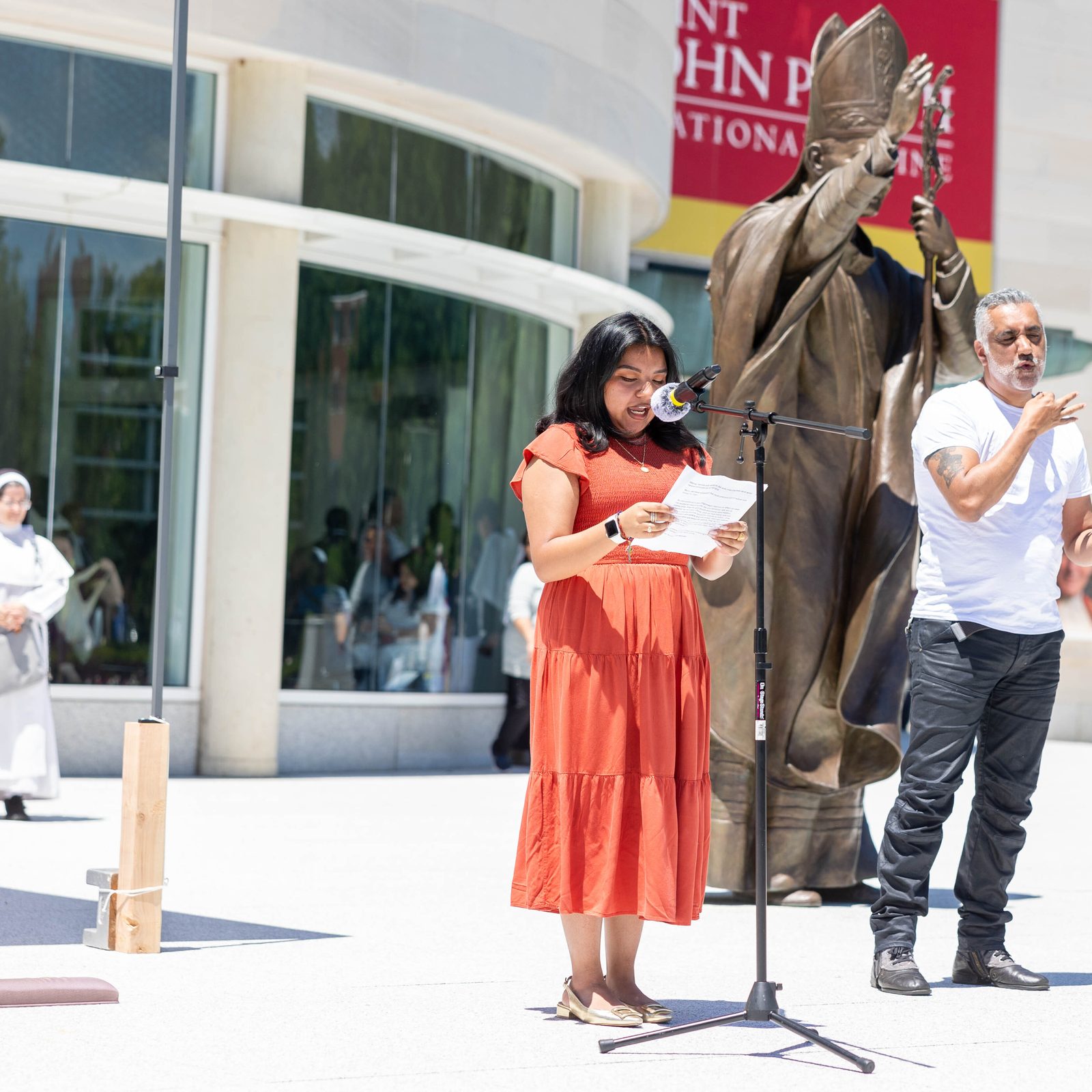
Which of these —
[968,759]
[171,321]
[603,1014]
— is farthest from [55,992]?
[968,759]

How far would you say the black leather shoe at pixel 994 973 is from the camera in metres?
5.60

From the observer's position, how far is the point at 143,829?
615 centimetres

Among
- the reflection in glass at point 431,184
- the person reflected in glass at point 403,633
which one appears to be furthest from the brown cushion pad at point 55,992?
the reflection in glass at point 431,184

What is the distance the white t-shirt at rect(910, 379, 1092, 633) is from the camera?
18.0 ft

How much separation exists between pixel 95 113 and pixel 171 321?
740cm

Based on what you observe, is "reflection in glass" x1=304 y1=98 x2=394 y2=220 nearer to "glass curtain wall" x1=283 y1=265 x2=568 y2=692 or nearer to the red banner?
"glass curtain wall" x1=283 y1=265 x2=568 y2=692

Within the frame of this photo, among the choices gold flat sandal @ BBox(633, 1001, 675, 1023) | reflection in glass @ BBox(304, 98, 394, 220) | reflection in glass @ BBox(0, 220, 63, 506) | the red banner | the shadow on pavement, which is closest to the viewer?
gold flat sandal @ BBox(633, 1001, 675, 1023)

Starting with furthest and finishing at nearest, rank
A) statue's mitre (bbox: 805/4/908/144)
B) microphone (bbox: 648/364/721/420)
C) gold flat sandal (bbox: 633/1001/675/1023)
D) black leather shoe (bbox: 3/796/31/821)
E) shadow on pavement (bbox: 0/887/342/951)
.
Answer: black leather shoe (bbox: 3/796/31/821), statue's mitre (bbox: 805/4/908/144), shadow on pavement (bbox: 0/887/342/951), gold flat sandal (bbox: 633/1001/675/1023), microphone (bbox: 648/364/721/420)

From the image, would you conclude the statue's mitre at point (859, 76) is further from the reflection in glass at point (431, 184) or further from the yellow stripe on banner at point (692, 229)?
the yellow stripe on banner at point (692, 229)

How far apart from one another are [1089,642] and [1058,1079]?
1826 centimetres

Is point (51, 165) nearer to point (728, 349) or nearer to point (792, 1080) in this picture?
point (728, 349)

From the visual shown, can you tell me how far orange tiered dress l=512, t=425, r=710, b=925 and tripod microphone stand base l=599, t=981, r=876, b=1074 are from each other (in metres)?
0.27

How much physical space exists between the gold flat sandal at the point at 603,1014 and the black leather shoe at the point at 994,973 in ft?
4.31

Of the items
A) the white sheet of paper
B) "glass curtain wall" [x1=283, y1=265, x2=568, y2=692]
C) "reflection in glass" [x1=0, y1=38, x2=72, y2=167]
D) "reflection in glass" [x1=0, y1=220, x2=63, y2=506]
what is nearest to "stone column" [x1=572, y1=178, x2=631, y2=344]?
"glass curtain wall" [x1=283, y1=265, x2=568, y2=692]
